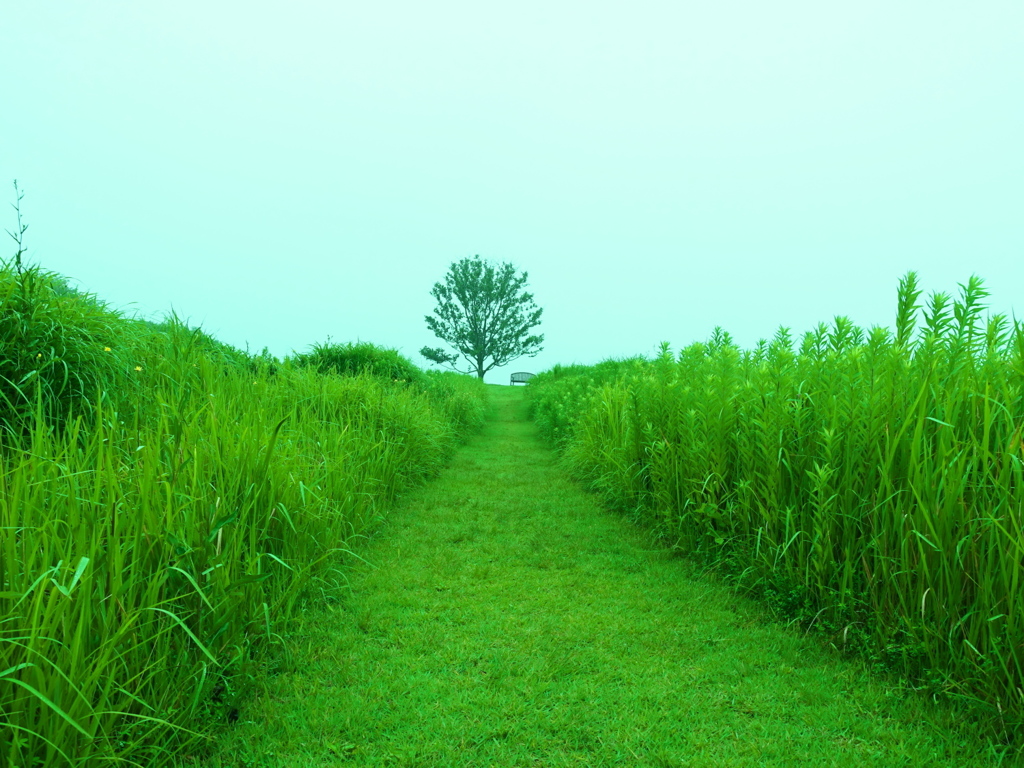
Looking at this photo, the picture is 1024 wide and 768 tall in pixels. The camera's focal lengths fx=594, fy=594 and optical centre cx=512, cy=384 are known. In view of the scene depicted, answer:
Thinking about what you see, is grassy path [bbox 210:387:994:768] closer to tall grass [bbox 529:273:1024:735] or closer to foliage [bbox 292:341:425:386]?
tall grass [bbox 529:273:1024:735]

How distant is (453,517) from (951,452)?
11.7 ft

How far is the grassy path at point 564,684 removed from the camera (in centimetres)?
203

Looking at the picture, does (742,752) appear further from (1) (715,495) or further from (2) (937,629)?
(1) (715,495)

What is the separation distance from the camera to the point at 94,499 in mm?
2012

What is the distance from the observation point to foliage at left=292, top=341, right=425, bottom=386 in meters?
11.2

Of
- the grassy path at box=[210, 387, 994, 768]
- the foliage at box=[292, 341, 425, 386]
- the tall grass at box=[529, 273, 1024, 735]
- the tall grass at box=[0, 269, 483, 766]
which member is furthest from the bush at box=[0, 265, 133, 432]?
the foliage at box=[292, 341, 425, 386]

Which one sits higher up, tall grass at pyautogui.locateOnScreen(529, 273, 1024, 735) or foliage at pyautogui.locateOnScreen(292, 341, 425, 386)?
foliage at pyautogui.locateOnScreen(292, 341, 425, 386)

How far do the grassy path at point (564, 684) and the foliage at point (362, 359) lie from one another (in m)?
7.50

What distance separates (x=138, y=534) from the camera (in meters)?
2.06

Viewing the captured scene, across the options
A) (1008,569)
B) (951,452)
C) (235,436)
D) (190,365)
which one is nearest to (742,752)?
(1008,569)

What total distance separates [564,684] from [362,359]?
32.3 ft

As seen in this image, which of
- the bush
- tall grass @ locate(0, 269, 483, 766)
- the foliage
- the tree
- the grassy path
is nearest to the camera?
tall grass @ locate(0, 269, 483, 766)

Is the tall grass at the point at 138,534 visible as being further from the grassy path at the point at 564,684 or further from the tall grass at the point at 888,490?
the tall grass at the point at 888,490

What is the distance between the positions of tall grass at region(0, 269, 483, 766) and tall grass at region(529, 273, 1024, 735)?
2.40 metres
